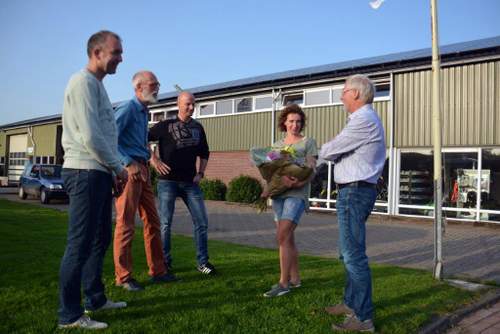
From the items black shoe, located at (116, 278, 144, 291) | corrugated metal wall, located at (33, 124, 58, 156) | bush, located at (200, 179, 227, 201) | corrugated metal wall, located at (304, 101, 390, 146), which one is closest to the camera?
black shoe, located at (116, 278, 144, 291)

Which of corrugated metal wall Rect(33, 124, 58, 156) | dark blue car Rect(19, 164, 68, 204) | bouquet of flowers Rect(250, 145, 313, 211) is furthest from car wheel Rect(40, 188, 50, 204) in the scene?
corrugated metal wall Rect(33, 124, 58, 156)

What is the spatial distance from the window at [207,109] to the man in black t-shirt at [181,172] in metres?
17.0

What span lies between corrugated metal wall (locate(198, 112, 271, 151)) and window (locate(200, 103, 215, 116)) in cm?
35

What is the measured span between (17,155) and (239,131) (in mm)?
29632

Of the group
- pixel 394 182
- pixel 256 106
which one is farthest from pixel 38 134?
pixel 394 182

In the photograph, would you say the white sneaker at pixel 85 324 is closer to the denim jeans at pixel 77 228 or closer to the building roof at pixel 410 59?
the denim jeans at pixel 77 228

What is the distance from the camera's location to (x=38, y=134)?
37.7m

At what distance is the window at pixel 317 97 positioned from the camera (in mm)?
17359

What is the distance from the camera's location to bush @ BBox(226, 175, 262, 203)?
18297mm

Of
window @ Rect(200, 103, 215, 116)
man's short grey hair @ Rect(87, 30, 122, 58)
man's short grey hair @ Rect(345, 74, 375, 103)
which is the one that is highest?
window @ Rect(200, 103, 215, 116)

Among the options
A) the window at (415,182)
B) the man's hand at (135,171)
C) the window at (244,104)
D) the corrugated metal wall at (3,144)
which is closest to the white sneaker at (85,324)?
the man's hand at (135,171)

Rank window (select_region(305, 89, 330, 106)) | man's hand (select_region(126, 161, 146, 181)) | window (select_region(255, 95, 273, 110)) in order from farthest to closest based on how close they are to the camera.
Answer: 1. window (select_region(255, 95, 273, 110))
2. window (select_region(305, 89, 330, 106))
3. man's hand (select_region(126, 161, 146, 181))

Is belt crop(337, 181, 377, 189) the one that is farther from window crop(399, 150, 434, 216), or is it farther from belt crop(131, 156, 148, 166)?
window crop(399, 150, 434, 216)

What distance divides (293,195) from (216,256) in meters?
2.44
